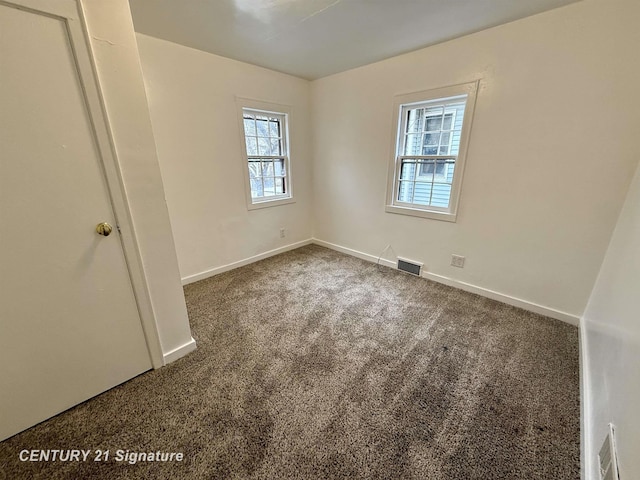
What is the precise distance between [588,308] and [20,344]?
3593mm

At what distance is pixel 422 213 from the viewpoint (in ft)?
9.18

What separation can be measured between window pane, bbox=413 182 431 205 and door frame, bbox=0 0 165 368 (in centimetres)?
265

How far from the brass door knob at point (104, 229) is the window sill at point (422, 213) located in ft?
8.61

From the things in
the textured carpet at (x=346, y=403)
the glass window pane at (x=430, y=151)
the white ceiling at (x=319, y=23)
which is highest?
the white ceiling at (x=319, y=23)

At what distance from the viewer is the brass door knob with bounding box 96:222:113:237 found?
4.30 feet

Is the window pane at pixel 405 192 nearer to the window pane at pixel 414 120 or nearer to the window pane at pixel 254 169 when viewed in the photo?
the window pane at pixel 414 120

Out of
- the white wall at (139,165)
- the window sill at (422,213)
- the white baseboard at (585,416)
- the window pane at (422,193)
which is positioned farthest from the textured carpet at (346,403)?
the window pane at (422,193)

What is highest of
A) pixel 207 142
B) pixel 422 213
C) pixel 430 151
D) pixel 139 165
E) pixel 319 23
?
pixel 319 23

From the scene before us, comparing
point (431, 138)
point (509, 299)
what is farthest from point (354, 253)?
point (509, 299)

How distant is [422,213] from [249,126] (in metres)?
2.27

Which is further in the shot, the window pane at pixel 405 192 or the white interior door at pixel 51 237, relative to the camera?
the window pane at pixel 405 192

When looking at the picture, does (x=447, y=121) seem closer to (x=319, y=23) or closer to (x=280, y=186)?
(x=319, y=23)

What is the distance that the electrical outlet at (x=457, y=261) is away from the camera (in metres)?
2.63

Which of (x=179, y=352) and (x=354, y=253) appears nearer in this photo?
(x=179, y=352)
